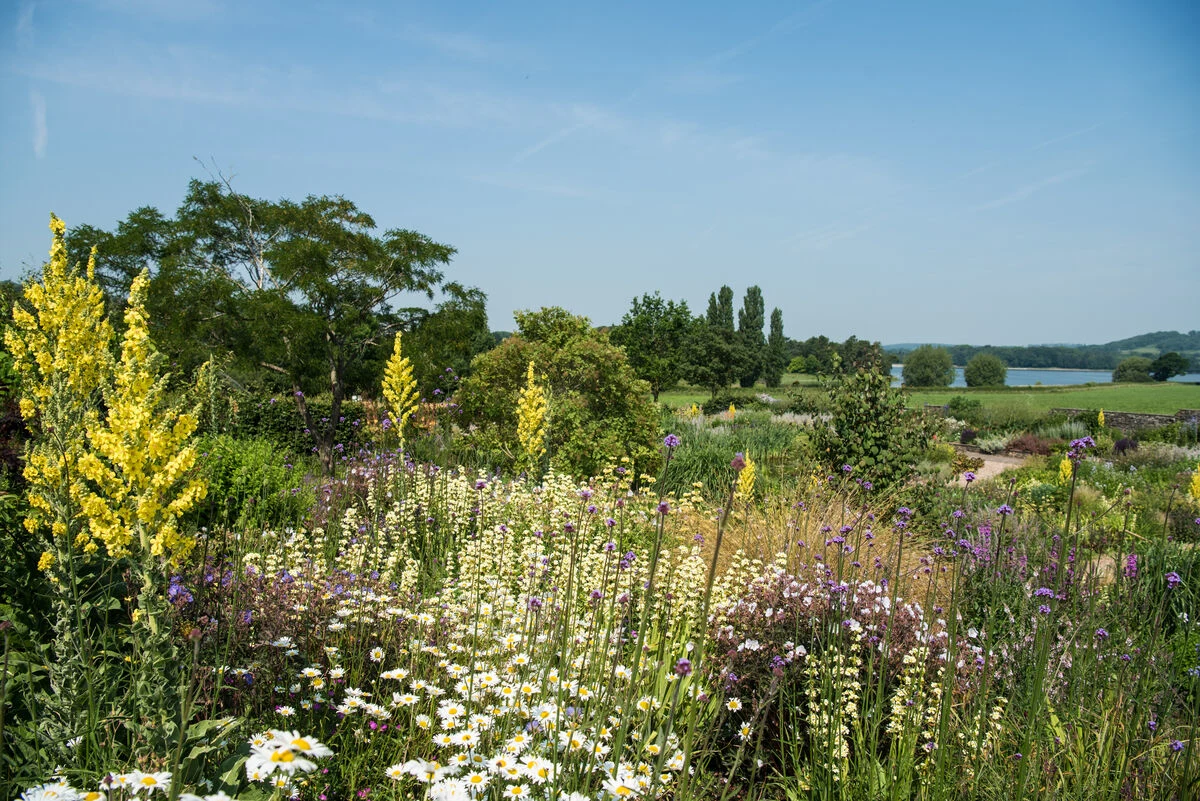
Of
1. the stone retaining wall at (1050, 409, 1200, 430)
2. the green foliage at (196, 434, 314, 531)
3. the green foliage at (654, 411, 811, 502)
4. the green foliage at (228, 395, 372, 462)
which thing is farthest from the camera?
the stone retaining wall at (1050, 409, 1200, 430)

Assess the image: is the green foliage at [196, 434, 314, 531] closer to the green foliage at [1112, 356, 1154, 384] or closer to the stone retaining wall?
the stone retaining wall

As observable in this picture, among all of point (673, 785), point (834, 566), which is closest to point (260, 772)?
point (673, 785)

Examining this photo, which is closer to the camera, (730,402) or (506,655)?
(506,655)

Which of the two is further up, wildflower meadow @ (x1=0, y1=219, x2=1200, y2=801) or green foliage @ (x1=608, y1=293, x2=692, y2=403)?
green foliage @ (x1=608, y1=293, x2=692, y2=403)

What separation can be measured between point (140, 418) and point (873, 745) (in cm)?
267

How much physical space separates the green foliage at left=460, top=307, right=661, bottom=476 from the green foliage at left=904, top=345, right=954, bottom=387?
151 feet

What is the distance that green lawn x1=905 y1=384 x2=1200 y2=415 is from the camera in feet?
89.9

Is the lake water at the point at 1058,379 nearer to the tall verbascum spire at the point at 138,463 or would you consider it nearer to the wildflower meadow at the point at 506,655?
the wildflower meadow at the point at 506,655

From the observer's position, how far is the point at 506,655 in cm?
312

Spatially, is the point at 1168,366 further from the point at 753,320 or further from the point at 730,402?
the point at 730,402

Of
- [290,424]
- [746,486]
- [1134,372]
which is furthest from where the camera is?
[1134,372]

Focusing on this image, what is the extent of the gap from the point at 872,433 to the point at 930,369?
49.4 meters

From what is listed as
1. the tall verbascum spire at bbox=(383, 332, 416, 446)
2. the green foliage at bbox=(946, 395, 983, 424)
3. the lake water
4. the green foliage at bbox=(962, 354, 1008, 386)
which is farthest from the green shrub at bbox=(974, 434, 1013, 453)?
the green foliage at bbox=(962, 354, 1008, 386)

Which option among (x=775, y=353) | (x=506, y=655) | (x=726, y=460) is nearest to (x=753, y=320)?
(x=775, y=353)
